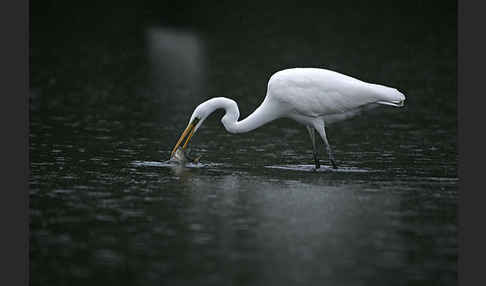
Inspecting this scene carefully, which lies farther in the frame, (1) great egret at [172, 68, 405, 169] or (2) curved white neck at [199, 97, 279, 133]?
(2) curved white neck at [199, 97, 279, 133]

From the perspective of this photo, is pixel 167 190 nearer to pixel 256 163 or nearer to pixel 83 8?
pixel 256 163

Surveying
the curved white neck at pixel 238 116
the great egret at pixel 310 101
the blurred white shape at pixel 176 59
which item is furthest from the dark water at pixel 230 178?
the great egret at pixel 310 101

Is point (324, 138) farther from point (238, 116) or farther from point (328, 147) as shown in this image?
point (238, 116)

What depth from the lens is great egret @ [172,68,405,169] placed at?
52.5ft

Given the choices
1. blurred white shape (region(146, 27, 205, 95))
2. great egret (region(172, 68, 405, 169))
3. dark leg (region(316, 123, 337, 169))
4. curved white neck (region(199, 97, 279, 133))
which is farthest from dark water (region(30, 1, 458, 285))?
great egret (region(172, 68, 405, 169))

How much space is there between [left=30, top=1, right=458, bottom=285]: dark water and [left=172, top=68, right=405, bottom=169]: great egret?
728 mm

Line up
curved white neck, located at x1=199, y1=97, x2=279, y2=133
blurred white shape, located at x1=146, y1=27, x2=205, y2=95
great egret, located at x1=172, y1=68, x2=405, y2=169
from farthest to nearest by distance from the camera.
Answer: blurred white shape, located at x1=146, y1=27, x2=205, y2=95, curved white neck, located at x1=199, y1=97, x2=279, y2=133, great egret, located at x1=172, y1=68, x2=405, y2=169

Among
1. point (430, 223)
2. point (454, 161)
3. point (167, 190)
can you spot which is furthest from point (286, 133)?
point (430, 223)

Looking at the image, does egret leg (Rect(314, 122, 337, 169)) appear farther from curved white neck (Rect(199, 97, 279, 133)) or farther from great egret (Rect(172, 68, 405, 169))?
curved white neck (Rect(199, 97, 279, 133))

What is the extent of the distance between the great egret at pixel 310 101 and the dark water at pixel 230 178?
28.7 inches

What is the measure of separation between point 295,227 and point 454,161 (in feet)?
17.5

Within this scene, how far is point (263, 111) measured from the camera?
1638cm

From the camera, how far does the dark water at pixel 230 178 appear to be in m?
10.6

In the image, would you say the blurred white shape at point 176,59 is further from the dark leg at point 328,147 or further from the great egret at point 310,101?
the dark leg at point 328,147
